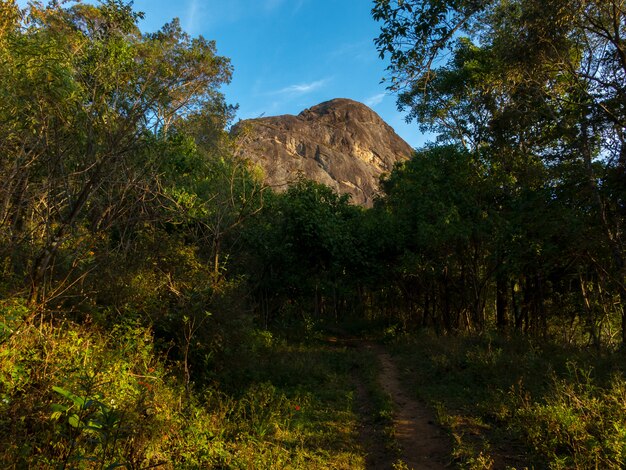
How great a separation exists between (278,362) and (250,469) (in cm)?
629

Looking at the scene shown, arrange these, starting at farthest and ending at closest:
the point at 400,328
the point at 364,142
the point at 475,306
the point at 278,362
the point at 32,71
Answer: the point at 364,142, the point at 400,328, the point at 475,306, the point at 278,362, the point at 32,71

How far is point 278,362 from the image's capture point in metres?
10.9

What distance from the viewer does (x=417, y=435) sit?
659 cm

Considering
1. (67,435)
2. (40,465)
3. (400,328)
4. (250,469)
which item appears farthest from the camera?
(400,328)

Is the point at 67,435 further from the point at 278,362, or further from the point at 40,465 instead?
the point at 278,362

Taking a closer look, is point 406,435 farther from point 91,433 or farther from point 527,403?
point 91,433

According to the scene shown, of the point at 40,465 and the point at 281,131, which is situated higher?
the point at 281,131

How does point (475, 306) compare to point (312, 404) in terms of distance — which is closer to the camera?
point (312, 404)

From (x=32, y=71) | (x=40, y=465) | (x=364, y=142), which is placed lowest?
(x=40, y=465)

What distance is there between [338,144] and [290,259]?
183 feet

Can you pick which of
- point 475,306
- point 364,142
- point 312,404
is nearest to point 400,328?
point 475,306

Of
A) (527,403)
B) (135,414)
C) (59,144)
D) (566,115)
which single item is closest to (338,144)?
(566,115)

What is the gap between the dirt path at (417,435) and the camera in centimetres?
563

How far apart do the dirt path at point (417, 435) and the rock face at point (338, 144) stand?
4948 cm
